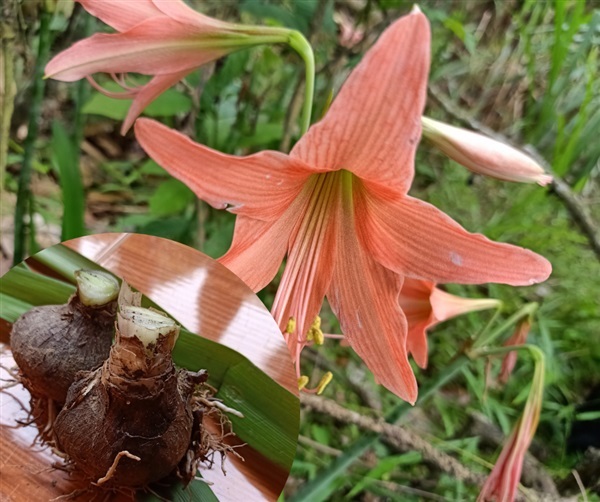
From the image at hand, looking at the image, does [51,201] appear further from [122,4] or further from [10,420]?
[10,420]

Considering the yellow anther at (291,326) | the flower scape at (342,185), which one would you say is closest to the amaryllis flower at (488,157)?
the flower scape at (342,185)

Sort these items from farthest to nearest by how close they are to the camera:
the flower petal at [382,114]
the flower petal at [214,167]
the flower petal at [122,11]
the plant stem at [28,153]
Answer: the plant stem at [28,153]
the flower petal at [122,11]
the flower petal at [214,167]
the flower petal at [382,114]

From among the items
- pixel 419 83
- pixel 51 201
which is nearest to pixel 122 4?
pixel 419 83

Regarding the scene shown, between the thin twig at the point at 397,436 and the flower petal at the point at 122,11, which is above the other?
the flower petal at the point at 122,11

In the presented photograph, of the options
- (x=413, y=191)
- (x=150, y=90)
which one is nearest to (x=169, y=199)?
(x=150, y=90)

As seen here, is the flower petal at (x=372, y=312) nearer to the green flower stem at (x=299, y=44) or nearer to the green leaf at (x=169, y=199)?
the green flower stem at (x=299, y=44)

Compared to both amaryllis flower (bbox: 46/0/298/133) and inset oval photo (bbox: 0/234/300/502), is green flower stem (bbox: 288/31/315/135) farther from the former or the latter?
inset oval photo (bbox: 0/234/300/502)
